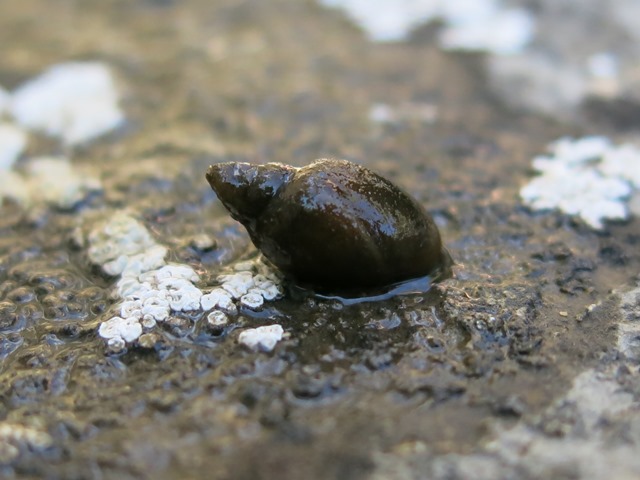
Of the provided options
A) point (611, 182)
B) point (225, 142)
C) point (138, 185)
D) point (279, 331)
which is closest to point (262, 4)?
point (225, 142)

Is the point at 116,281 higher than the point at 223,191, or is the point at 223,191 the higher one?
the point at 223,191

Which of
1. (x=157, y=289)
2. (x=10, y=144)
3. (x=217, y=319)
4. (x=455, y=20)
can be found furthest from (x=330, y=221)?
(x=455, y=20)

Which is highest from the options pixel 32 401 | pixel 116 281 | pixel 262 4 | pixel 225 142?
pixel 262 4

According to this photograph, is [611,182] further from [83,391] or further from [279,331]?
[83,391]

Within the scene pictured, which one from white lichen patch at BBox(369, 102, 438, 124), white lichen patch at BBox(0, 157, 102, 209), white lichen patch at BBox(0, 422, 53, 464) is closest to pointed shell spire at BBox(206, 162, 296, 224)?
white lichen patch at BBox(0, 422, 53, 464)

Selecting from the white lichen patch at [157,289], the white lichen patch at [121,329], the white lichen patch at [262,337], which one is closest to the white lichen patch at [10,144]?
the white lichen patch at [157,289]

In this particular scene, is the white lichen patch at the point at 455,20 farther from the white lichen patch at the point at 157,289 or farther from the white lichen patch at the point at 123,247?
the white lichen patch at the point at 157,289
